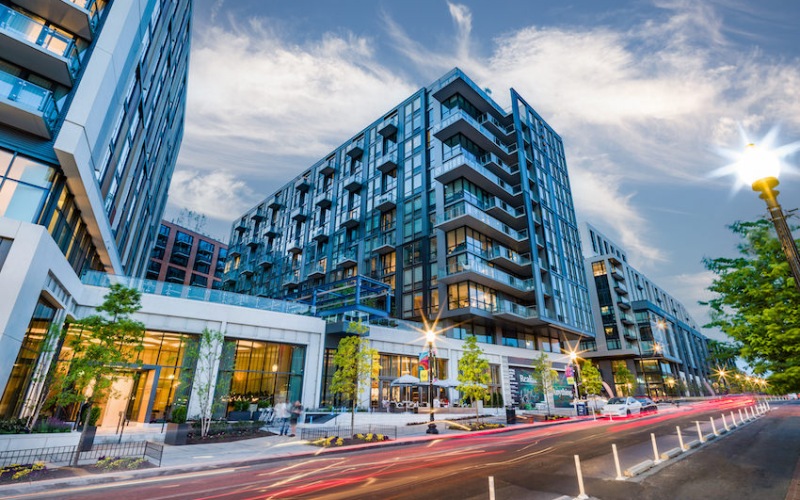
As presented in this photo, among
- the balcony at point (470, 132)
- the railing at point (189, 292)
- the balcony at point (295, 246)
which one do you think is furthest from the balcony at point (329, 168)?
the railing at point (189, 292)

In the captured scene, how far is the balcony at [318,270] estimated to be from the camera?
5766 centimetres

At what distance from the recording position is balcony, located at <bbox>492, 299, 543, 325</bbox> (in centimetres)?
4250

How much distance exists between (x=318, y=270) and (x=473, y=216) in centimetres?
2723

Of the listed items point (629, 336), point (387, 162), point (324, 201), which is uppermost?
point (387, 162)

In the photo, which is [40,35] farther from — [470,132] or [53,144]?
[470,132]

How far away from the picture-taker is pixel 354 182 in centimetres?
5631

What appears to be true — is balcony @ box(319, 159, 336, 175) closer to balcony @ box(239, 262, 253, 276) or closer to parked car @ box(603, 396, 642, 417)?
balcony @ box(239, 262, 253, 276)

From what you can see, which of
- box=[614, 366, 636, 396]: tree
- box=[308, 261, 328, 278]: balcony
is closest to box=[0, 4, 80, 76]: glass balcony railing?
box=[308, 261, 328, 278]: balcony

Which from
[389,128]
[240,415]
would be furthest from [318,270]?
[240,415]

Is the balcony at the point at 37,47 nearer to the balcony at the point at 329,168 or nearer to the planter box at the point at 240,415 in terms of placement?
the planter box at the point at 240,415

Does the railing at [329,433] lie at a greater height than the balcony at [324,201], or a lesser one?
lesser

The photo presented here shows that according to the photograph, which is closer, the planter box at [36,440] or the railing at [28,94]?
the planter box at [36,440]

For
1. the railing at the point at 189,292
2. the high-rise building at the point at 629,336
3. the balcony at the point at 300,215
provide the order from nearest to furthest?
the railing at the point at 189,292
the balcony at the point at 300,215
the high-rise building at the point at 629,336

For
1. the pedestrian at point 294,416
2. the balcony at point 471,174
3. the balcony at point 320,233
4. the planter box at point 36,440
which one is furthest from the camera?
the balcony at point 320,233
